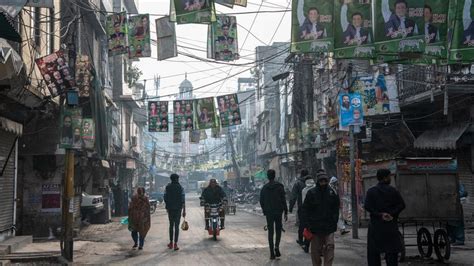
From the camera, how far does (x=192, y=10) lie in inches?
481

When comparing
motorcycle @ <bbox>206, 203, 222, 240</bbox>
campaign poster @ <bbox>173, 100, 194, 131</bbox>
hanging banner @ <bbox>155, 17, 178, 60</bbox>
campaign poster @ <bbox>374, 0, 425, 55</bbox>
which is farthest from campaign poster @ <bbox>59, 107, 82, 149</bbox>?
campaign poster @ <bbox>173, 100, 194, 131</bbox>

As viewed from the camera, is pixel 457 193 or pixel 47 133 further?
pixel 47 133

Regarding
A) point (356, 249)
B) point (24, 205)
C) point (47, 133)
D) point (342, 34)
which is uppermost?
point (342, 34)

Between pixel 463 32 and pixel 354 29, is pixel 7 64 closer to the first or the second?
pixel 354 29

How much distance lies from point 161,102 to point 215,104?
2.84 metres

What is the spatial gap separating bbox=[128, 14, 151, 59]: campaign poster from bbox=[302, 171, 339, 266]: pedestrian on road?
902 centimetres

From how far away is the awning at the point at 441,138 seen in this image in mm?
18158

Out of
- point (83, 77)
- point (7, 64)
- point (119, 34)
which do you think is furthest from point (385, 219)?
point (83, 77)

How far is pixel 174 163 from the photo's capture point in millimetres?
97875

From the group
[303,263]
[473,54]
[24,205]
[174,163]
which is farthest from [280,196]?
[174,163]

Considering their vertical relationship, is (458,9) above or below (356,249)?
above

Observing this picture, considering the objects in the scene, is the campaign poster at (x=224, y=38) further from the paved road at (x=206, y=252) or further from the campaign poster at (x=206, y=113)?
the campaign poster at (x=206, y=113)

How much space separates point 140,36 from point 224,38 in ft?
8.55

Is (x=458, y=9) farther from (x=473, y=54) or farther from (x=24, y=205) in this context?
(x=24, y=205)
